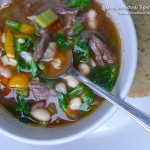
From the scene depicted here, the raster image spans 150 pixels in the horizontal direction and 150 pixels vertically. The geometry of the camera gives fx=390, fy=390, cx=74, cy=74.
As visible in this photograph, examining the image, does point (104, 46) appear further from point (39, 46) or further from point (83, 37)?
point (39, 46)

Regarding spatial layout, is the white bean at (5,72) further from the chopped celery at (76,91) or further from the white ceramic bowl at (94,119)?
the chopped celery at (76,91)

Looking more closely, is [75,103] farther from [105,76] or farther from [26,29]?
[26,29]

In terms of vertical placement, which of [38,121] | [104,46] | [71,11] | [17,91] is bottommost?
[38,121]

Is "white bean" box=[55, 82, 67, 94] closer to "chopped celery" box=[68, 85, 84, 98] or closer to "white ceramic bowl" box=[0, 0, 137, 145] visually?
"chopped celery" box=[68, 85, 84, 98]

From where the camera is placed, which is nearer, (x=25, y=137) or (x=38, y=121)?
(x=25, y=137)

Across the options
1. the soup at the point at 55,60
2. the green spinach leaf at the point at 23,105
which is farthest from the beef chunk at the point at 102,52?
the green spinach leaf at the point at 23,105

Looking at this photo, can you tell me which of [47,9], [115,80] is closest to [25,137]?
[115,80]

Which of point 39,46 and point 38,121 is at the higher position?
point 39,46
